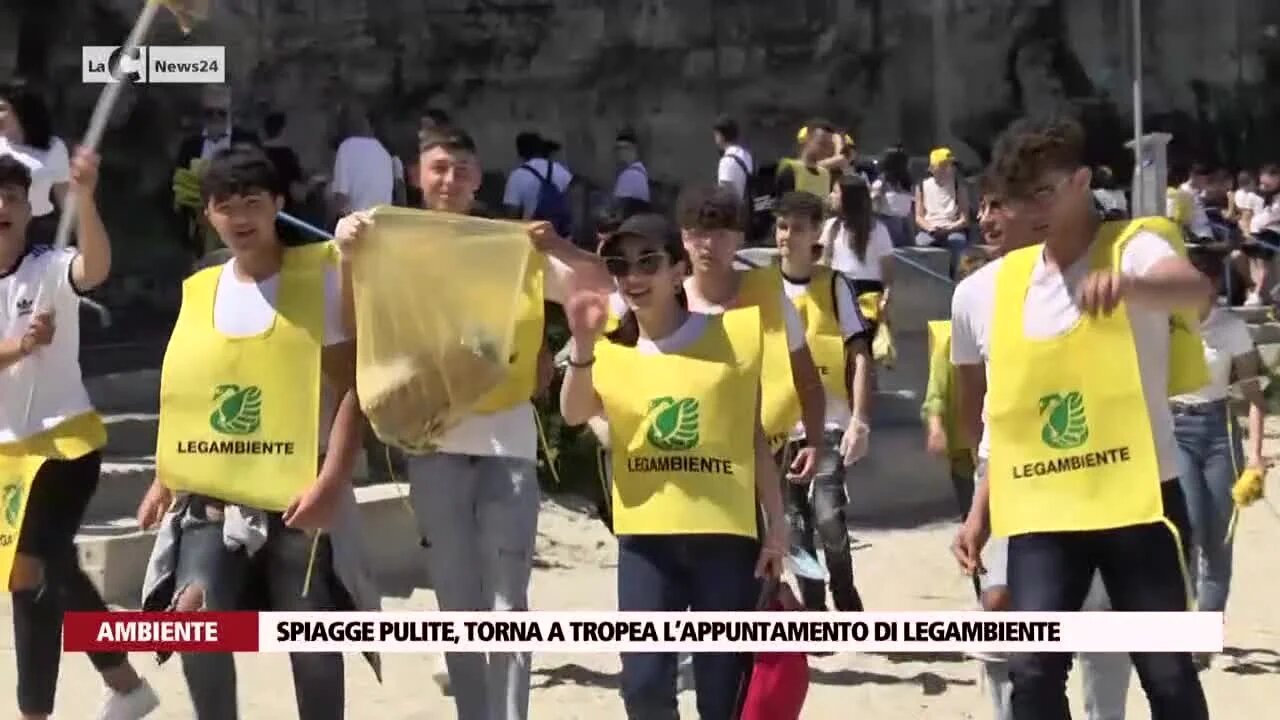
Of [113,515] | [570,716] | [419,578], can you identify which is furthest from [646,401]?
[113,515]

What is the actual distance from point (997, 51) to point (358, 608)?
705 inches

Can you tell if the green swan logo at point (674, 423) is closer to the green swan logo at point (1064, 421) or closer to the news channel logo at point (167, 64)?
the green swan logo at point (1064, 421)

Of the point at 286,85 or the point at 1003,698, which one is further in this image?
the point at 286,85

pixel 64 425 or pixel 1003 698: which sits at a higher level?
pixel 64 425

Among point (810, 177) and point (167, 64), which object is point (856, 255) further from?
point (167, 64)

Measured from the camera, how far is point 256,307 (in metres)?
5.15

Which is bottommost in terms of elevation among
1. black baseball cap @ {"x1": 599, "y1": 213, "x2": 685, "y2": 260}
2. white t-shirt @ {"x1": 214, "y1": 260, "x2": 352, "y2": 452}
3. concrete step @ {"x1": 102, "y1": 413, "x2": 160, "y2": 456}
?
concrete step @ {"x1": 102, "y1": 413, "x2": 160, "y2": 456}

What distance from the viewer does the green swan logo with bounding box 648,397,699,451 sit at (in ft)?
16.8

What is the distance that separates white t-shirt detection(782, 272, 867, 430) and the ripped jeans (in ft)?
8.07

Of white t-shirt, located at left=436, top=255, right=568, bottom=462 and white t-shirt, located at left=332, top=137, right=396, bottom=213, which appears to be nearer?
white t-shirt, located at left=436, top=255, right=568, bottom=462

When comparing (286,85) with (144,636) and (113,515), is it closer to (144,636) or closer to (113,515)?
(113,515)

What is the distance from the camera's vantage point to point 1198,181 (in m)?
19.0

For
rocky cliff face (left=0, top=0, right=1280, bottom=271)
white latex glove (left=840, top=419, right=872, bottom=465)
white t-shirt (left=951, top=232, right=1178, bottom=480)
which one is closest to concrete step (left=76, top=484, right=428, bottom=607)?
white latex glove (left=840, top=419, right=872, bottom=465)

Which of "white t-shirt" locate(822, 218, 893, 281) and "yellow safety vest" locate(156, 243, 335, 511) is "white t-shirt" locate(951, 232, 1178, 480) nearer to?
"yellow safety vest" locate(156, 243, 335, 511)
